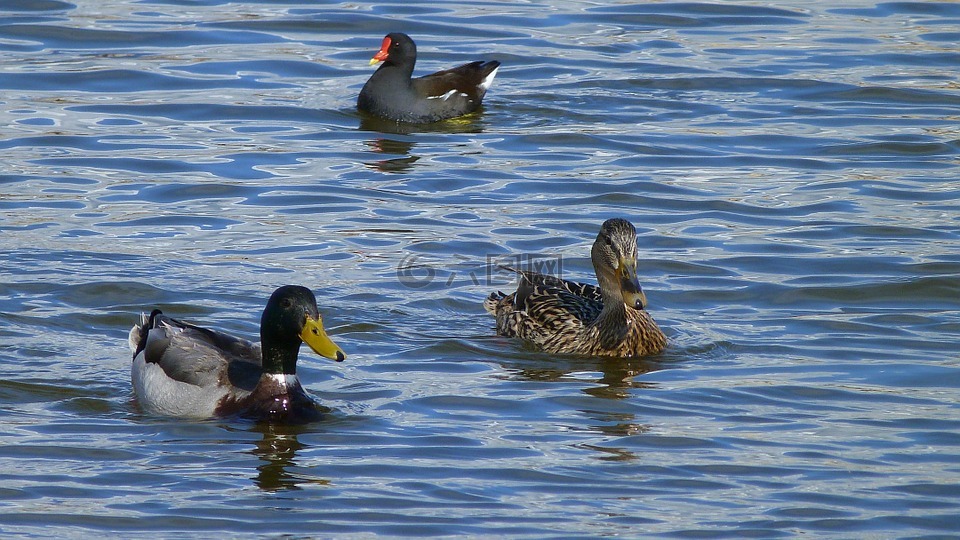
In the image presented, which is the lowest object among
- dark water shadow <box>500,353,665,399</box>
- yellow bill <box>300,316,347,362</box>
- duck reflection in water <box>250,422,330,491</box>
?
dark water shadow <box>500,353,665,399</box>

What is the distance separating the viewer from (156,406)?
9133 millimetres

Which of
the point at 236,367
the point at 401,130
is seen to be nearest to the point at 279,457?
the point at 236,367

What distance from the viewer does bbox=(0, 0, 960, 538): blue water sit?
7910 millimetres

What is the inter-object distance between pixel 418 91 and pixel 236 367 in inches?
335

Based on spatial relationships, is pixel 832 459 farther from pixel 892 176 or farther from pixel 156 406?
pixel 892 176

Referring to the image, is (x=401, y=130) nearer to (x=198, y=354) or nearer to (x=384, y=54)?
(x=384, y=54)

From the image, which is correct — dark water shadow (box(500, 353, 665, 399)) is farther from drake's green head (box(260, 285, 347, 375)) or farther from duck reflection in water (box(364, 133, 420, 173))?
duck reflection in water (box(364, 133, 420, 173))

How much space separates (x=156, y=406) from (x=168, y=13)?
535 inches

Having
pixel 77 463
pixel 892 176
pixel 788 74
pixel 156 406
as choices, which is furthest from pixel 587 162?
pixel 77 463

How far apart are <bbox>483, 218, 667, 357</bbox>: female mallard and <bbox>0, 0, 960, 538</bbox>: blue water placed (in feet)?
0.68

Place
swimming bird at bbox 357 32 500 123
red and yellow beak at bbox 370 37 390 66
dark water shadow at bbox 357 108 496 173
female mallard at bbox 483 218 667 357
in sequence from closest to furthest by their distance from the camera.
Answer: female mallard at bbox 483 218 667 357
dark water shadow at bbox 357 108 496 173
swimming bird at bbox 357 32 500 123
red and yellow beak at bbox 370 37 390 66

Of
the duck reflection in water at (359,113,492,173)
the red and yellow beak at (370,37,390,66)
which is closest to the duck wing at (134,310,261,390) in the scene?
the duck reflection in water at (359,113,492,173)

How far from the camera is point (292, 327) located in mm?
8977

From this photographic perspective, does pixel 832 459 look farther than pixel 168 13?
No
